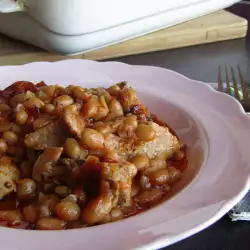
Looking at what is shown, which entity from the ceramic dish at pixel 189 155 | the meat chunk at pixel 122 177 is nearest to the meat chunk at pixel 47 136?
the meat chunk at pixel 122 177

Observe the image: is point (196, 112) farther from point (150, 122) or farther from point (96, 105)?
point (96, 105)

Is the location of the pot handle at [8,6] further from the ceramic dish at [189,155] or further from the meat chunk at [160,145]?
the meat chunk at [160,145]

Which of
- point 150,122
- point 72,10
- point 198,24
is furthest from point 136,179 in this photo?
point 198,24

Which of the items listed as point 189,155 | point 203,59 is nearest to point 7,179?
point 189,155

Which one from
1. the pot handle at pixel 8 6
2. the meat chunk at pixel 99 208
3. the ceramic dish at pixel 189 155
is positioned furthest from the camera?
the pot handle at pixel 8 6

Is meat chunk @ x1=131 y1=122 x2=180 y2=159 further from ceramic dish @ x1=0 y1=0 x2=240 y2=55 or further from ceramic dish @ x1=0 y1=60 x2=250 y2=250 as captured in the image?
ceramic dish @ x1=0 y1=0 x2=240 y2=55

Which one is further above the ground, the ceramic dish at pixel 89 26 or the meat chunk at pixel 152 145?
the ceramic dish at pixel 89 26

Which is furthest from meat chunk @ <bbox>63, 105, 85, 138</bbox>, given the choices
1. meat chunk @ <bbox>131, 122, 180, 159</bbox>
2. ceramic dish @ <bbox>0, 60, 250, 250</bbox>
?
ceramic dish @ <bbox>0, 60, 250, 250</bbox>
